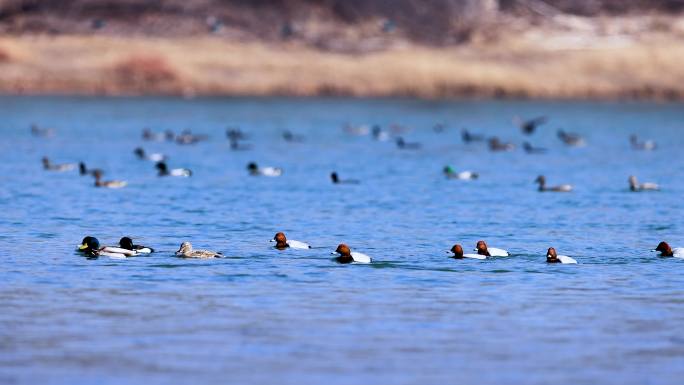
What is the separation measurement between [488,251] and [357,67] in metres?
93.4

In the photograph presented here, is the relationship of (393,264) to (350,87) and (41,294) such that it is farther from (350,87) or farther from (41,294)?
(350,87)

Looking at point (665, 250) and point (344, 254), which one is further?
point (665, 250)

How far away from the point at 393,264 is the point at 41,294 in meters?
8.55

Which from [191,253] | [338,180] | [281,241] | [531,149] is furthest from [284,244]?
[531,149]

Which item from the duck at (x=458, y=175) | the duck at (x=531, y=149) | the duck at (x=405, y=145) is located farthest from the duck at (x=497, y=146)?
the duck at (x=458, y=175)

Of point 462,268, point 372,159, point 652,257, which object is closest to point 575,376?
point 462,268

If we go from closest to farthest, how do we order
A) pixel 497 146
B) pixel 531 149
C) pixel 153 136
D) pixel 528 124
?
pixel 497 146, pixel 531 149, pixel 153 136, pixel 528 124

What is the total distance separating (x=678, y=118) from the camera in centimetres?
11038

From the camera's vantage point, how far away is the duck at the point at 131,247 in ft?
109

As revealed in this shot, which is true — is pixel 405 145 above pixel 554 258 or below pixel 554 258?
above

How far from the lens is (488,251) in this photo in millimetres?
33969

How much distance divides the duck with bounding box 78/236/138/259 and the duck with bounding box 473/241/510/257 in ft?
25.7

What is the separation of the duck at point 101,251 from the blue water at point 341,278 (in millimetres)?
352

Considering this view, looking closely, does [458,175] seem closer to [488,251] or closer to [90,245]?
[488,251]
